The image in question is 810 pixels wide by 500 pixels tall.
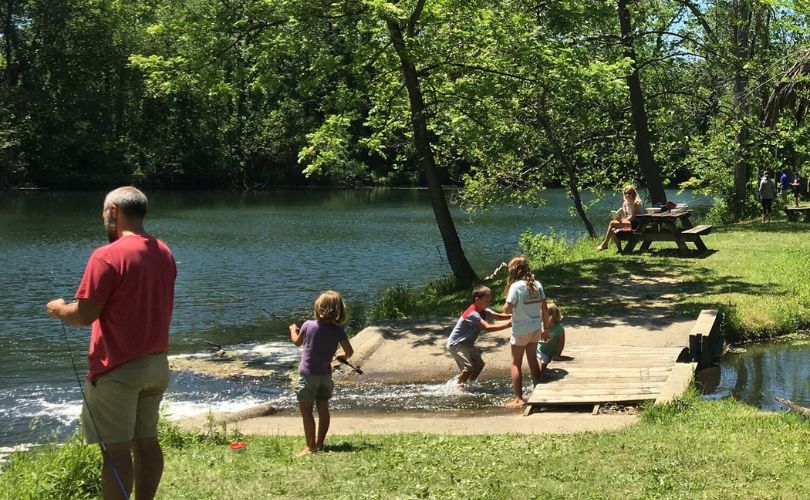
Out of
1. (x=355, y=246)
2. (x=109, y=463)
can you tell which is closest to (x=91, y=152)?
(x=355, y=246)

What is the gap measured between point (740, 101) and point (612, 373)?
49.3 feet

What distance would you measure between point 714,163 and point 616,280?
535 inches

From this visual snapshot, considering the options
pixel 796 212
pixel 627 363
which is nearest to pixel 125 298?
pixel 627 363

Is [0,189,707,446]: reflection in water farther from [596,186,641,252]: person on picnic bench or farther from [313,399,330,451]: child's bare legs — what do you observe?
[596,186,641,252]: person on picnic bench

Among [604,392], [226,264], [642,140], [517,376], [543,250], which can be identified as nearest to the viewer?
[604,392]

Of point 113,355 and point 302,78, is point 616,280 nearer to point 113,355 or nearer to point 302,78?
point 302,78

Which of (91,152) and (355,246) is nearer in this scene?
(355,246)

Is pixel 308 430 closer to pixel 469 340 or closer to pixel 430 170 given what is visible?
pixel 469 340

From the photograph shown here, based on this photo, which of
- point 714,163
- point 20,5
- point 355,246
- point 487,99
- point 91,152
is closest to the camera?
point 487,99

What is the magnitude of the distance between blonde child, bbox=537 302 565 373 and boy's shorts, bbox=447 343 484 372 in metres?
0.70

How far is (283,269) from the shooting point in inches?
1023

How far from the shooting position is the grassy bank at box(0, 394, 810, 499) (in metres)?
5.67

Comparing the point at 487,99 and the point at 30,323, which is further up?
the point at 487,99

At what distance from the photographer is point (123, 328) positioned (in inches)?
192
